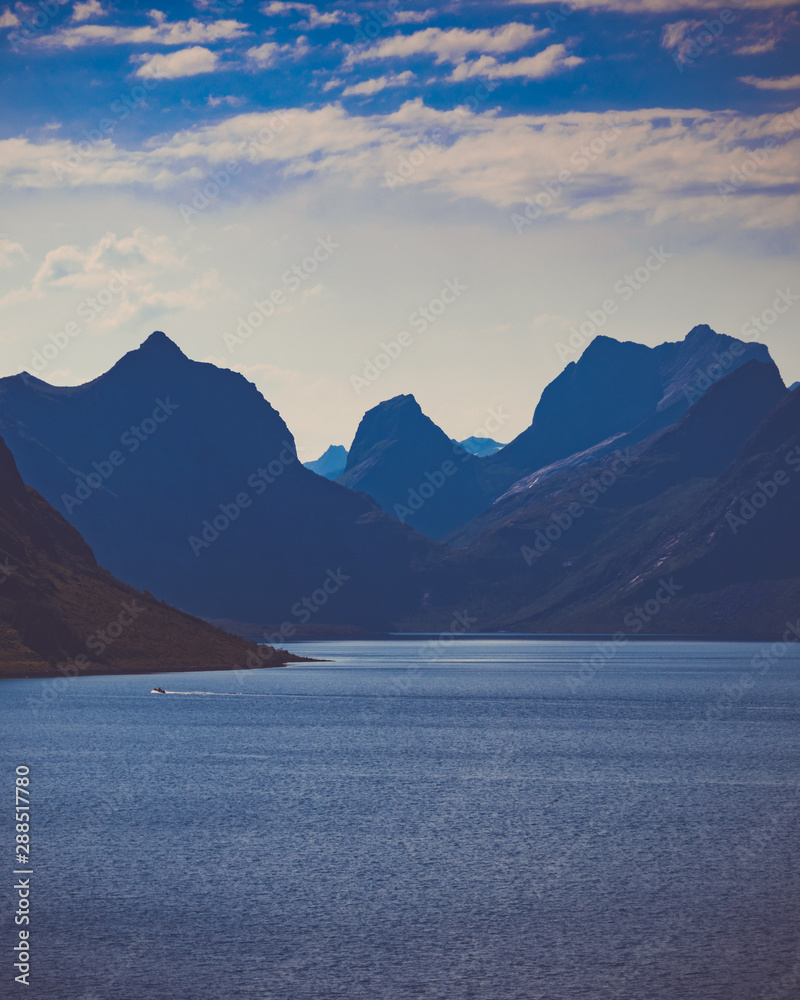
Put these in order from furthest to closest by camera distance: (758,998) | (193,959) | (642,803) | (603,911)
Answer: (642,803) → (603,911) → (193,959) → (758,998)

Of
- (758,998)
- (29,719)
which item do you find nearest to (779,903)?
(758,998)

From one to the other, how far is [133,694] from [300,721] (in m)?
57.9

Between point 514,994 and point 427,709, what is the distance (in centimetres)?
13345

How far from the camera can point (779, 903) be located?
5306 cm

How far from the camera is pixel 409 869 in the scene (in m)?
60.5

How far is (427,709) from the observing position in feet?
568

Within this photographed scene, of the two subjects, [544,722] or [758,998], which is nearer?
[758,998]

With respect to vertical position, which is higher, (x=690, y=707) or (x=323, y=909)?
(x=323, y=909)

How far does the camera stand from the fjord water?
42812mm

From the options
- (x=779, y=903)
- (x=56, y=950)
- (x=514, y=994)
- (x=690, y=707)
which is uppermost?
(x=56, y=950)

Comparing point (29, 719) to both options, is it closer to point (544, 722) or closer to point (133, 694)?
point (133, 694)

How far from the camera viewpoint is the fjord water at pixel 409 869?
42.8 metres

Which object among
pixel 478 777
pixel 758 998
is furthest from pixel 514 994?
pixel 478 777

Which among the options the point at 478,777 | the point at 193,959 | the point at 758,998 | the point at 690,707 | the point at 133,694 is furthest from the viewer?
the point at 133,694
